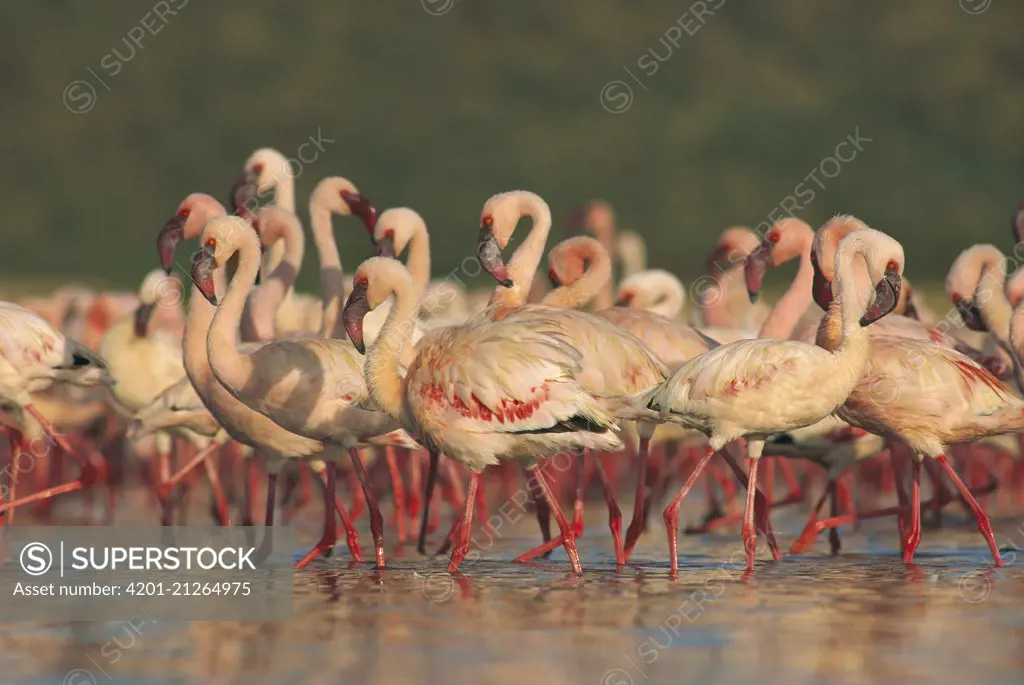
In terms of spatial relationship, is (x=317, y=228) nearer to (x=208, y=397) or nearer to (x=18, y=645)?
(x=208, y=397)

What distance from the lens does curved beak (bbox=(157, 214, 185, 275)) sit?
36.5 feet

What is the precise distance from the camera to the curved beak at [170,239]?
11.1 metres

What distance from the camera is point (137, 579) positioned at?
900 centimetres

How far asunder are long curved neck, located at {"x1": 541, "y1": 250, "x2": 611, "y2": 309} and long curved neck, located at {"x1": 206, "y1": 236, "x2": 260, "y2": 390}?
1892mm

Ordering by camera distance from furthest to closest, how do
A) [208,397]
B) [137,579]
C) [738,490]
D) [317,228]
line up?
[738,490], [317,228], [208,397], [137,579]

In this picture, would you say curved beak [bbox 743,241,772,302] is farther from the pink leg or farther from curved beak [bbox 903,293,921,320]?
the pink leg

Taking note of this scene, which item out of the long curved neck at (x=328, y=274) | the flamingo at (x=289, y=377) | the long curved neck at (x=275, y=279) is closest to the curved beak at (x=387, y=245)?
the long curved neck at (x=328, y=274)

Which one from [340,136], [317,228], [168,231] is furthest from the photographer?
[340,136]

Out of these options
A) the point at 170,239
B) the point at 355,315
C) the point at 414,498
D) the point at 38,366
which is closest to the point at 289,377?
the point at 355,315

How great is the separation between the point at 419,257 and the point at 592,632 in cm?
461

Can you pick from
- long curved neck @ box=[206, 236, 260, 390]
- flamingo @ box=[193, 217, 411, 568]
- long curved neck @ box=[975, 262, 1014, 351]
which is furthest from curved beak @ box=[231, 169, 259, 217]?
long curved neck @ box=[975, 262, 1014, 351]

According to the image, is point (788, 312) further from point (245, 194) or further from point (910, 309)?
point (245, 194)

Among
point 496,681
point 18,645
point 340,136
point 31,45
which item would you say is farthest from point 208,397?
point 31,45

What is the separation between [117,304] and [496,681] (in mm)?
11543
